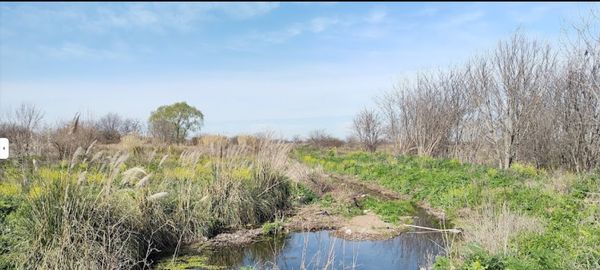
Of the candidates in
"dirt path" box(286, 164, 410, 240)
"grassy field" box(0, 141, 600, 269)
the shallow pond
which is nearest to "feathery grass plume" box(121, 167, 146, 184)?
"grassy field" box(0, 141, 600, 269)

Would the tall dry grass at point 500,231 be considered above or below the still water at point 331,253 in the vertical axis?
above

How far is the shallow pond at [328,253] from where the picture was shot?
23.2 ft

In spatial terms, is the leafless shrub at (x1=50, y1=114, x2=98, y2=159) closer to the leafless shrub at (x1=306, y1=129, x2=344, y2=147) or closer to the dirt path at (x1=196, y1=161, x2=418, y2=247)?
the dirt path at (x1=196, y1=161, x2=418, y2=247)

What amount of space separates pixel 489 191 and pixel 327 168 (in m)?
10.7

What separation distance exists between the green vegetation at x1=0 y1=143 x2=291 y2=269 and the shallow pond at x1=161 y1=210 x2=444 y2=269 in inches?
38.8

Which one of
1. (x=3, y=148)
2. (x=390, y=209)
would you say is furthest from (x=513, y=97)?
(x=3, y=148)

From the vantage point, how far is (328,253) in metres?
7.16

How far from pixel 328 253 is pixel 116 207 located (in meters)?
3.42

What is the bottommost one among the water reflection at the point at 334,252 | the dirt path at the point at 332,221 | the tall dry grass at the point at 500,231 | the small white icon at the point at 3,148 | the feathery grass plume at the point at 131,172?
the water reflection at the point at 334,252

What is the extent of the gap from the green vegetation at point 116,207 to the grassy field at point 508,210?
442cm

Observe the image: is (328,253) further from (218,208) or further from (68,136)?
(68,136)

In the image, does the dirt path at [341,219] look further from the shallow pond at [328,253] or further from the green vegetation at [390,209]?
the shallow pond at [328,253]

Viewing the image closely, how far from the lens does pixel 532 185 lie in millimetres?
11484

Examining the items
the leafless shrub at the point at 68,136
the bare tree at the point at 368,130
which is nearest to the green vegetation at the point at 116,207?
the leafless shrub at the point at 68,136
